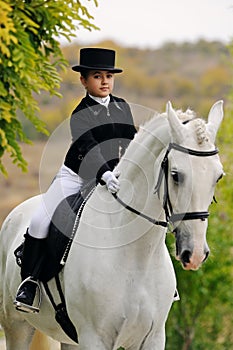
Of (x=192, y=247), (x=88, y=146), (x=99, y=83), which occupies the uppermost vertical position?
(x=99, y=83)

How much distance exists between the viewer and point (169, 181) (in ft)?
19.4

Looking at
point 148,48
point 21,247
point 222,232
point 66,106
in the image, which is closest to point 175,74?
point 148,48

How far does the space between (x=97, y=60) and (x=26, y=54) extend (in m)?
0.70

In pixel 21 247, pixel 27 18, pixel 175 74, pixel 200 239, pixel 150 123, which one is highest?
pixel 27 18

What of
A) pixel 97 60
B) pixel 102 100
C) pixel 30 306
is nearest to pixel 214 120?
pixel 102 100

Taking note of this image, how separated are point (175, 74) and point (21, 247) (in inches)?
2684

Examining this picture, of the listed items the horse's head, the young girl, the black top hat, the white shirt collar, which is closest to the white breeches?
the young girl

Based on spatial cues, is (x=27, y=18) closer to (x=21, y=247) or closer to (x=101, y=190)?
(x=101, y=190)

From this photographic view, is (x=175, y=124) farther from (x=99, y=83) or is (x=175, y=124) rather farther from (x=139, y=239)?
(x=99, y=83)

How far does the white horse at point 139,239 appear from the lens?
5840 mm

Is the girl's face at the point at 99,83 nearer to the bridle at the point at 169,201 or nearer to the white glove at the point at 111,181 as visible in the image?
the white glove at the point at 111,181

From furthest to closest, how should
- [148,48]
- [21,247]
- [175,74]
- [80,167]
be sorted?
[148,48] < [175,74] < [21,247] < [80,167]

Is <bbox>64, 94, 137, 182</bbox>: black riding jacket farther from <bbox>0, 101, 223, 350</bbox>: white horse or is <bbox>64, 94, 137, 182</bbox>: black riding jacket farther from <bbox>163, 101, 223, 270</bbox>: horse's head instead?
<bbox>163, 101, 223, 270</bbox>: horse's head

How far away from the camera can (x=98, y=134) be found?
269 inches
